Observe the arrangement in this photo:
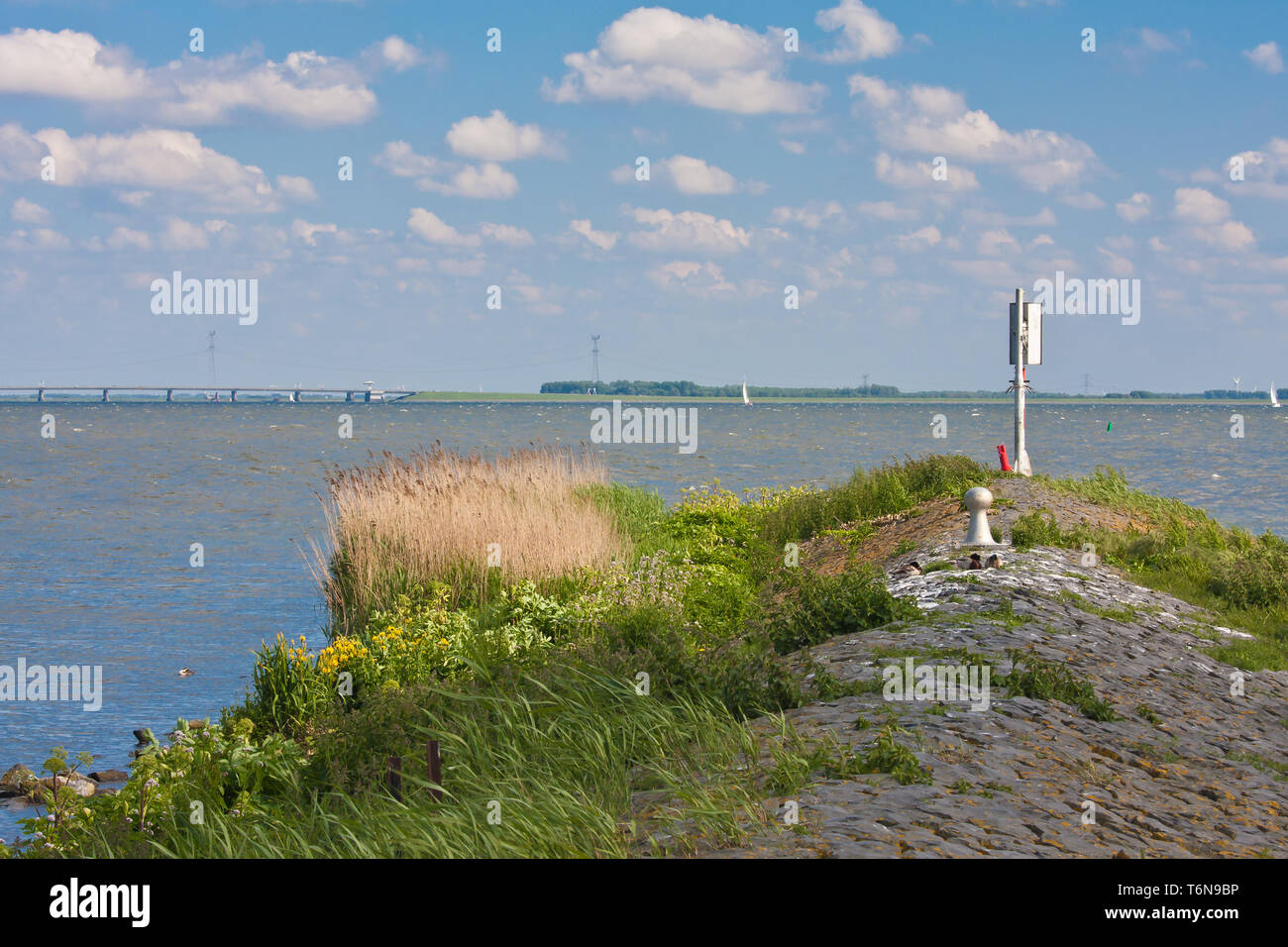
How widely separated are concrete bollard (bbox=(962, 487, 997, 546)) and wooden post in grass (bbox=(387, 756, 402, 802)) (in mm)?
7840

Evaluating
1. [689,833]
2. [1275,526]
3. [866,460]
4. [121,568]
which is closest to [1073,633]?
[689,833]

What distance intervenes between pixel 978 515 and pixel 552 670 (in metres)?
6.07

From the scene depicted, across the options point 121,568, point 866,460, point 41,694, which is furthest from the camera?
point 866,460

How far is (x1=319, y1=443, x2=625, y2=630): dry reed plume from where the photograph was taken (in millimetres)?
14125

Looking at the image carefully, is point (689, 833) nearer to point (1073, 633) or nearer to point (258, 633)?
point (1073, 633)

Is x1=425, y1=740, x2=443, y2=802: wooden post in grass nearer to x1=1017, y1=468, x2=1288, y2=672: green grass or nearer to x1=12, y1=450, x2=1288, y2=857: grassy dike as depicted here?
x1=12, y1=450, x2=1288, y2=857: grassy dike

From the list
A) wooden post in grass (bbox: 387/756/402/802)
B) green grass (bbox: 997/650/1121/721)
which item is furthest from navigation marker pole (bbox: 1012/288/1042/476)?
wooden post in grass (bbox: 387/756/402/802)

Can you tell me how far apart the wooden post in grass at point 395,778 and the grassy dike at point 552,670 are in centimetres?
6

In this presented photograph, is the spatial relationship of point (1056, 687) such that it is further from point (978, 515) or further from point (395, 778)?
point (978, 515)

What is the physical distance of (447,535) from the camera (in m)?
14.5

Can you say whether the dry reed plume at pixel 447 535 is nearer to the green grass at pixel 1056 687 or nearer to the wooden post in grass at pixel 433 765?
the green grass at pixel 1056 687

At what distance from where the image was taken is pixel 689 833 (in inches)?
199
